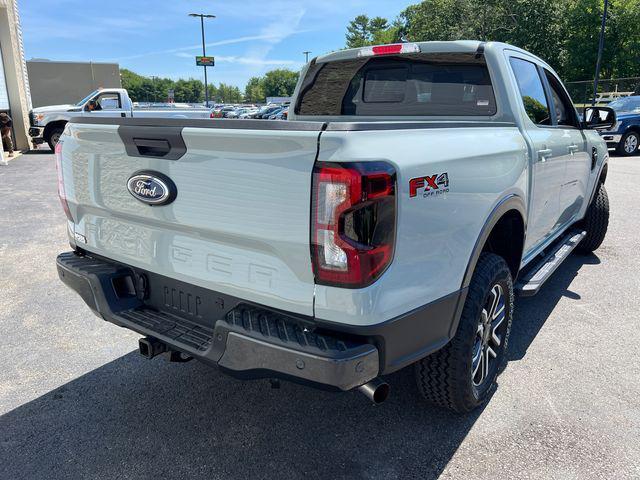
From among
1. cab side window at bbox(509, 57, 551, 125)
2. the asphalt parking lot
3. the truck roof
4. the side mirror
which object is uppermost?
the truck roof

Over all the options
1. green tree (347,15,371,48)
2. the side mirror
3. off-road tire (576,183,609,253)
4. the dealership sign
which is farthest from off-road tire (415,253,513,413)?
green tree (347,15,371,48)

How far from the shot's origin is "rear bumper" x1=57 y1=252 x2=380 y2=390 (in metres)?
1.79

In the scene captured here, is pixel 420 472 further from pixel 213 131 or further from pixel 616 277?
pixel 616 277

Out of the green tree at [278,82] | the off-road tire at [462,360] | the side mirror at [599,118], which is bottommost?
the off-road tire at [462,360]

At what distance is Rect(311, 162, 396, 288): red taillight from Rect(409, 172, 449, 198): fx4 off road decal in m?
0.12

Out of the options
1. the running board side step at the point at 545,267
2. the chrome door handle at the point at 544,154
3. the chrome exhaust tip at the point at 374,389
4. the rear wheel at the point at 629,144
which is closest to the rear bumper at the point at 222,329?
the chrome exhaust tip at the point at 374,389

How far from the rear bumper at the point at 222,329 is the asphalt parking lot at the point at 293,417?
0.64 m

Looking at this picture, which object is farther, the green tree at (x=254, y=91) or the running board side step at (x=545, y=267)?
the green tree at (x=254, y=91)

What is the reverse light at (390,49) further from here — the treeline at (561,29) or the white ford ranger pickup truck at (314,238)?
the treeline at (561,29)

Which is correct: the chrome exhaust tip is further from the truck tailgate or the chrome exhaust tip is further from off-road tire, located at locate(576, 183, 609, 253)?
off-road tire, located at locate(576, 183, 609, 253)

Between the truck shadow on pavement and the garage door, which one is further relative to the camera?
the garage door

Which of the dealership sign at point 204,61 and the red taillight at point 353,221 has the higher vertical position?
the dealership sign at point 204,61

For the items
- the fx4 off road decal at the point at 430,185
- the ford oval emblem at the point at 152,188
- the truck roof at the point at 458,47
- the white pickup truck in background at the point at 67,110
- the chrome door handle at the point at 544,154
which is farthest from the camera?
the white pickup truck in background at the point at 67,110

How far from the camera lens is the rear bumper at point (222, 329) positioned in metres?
1.79
